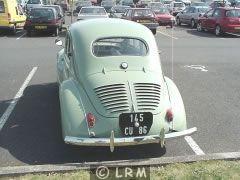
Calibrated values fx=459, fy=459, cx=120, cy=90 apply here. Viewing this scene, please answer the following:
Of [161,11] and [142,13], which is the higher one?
[142,13]

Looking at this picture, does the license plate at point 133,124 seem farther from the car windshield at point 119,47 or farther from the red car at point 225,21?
the red car at point 225,21

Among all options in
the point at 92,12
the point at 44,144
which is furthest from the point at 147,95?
the point at 92,12

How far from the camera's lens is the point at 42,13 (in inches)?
949

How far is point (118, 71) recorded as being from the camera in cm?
686

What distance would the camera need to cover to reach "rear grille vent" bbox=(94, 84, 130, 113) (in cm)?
635

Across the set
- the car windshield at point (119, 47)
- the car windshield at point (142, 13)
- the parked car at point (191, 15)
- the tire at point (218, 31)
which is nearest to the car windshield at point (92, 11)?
the car windshield at point (142, 13)

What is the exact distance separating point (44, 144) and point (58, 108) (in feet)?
6.69

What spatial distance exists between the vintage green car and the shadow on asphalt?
1.23ft

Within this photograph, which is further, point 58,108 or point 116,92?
→ point 58,108

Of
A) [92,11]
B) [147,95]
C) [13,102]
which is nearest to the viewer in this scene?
[147,95]

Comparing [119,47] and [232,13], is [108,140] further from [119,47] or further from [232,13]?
[232,13]

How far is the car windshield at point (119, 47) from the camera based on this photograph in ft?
23.8

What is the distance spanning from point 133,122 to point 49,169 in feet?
4.22

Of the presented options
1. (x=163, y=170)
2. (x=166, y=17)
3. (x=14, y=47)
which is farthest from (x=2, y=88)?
(x=166, y=17)
